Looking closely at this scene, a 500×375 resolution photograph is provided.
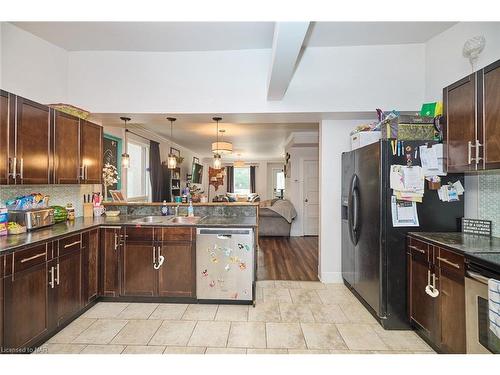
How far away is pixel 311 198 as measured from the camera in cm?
654

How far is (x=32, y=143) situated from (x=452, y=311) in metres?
3.66

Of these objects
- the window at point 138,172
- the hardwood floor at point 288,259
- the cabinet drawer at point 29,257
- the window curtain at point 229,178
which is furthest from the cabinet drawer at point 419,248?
the window curtain at point 229,178

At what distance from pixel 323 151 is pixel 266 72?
1290 millimetres

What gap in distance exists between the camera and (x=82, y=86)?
310 centimetres

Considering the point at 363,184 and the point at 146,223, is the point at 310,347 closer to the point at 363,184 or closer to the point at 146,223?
the point at 363,184

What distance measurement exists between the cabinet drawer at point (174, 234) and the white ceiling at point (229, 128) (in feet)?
4.80

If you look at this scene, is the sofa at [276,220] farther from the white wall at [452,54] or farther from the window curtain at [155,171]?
the white wall at [452,54]

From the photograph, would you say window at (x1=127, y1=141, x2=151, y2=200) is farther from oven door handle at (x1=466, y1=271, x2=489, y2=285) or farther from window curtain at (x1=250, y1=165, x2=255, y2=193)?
window curtain at (x1=250, y1=165, x2=255, y2=193)

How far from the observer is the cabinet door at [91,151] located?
112 inches

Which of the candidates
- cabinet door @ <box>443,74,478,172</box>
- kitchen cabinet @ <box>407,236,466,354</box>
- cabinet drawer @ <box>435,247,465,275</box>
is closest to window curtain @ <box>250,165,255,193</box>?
kitchen cabinet @ <box>407,236,466,354</box>

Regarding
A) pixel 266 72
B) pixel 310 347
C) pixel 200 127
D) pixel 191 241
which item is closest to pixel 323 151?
pixel 266 72

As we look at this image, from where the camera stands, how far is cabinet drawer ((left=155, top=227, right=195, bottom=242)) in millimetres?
2736

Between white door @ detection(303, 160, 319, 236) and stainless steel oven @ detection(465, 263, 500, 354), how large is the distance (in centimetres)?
488

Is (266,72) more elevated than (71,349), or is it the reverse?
(266,72)
